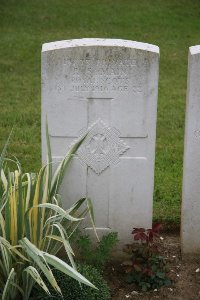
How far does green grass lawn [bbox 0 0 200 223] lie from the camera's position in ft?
22.6

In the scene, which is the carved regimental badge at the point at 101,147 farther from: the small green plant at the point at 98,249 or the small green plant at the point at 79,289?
the small green plant at the point at 79,289

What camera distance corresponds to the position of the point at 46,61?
466 cm

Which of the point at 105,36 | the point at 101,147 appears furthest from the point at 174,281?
the point at 105,36

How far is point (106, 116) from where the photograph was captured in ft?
15.7

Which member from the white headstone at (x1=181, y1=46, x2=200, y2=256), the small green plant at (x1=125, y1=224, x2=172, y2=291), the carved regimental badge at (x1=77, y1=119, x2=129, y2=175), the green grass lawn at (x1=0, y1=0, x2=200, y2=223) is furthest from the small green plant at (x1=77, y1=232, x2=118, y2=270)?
the green grass lawn at (x1=0, y1=0, x2=200, y2=223)

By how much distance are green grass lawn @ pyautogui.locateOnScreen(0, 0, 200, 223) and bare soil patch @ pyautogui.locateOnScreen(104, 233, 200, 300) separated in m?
0.58

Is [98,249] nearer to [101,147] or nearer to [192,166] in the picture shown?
[101,147]

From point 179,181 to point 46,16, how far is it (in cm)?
824

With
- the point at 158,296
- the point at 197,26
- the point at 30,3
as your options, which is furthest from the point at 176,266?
the point at 30,3

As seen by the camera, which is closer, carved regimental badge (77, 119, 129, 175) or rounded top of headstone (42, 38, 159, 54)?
rounded top of headstone (42, 38, 159, 54)

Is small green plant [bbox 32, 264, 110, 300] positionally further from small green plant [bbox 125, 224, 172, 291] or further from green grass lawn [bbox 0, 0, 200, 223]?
green grass lawn [bbox 0, 0, 200, 223]

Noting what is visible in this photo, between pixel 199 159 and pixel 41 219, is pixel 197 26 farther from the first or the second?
pixel 41 219

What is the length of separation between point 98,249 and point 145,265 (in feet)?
1.12

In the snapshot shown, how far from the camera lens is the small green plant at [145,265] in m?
4.74
